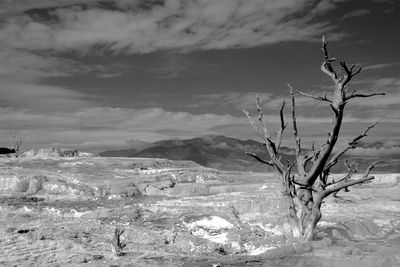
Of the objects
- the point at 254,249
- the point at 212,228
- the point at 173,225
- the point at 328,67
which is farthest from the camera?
the point at 173,225

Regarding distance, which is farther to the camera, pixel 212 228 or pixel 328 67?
pixel 212 228

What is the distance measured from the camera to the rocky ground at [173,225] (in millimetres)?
11594

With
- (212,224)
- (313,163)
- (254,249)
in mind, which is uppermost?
(313,163)

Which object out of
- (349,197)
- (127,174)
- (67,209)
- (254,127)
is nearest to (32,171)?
(127,174)

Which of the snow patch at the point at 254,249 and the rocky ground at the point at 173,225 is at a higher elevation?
the rocky ground at the point at 173,225

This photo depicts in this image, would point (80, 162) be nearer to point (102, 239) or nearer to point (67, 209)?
point (67, 209)

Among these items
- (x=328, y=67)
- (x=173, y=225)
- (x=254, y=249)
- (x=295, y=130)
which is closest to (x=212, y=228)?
(x=173, y=225)

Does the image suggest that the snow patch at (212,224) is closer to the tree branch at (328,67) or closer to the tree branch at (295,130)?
the tree branch at (295,130)

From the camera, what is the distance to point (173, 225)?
62.1ft

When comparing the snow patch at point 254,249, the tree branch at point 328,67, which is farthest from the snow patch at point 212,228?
the tree branch at point 328,67

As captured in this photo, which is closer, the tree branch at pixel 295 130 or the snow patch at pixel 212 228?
the tree branch at pixel 295 130

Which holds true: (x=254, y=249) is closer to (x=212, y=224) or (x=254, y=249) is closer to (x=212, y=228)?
(x=212, y=228)

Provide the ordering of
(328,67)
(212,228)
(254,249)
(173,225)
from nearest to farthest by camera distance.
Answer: (328,67), (254,249), (212,228), (173,225)

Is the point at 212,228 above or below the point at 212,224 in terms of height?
below
